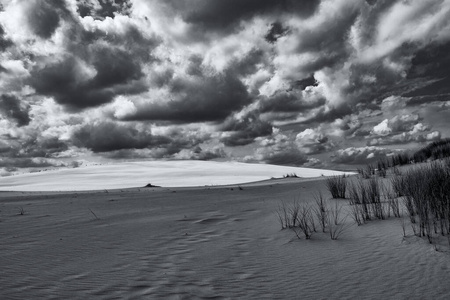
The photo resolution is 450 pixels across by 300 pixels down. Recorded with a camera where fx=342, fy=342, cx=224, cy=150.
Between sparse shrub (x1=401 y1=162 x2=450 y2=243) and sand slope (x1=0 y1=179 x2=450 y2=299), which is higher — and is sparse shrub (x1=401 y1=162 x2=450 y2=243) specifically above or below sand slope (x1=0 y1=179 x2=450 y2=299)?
above

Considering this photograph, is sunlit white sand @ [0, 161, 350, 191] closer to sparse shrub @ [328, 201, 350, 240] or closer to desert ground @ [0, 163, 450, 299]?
desert ground @ [0, 163, 450, 299]

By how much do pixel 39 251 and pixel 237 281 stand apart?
2.67 meters

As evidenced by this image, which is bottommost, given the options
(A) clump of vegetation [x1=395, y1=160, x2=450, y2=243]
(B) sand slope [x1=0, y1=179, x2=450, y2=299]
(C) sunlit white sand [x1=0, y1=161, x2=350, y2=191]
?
(B) sand slope [x1=0, y1=179, x2=450, y2=299]

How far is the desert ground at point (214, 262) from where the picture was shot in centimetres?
281

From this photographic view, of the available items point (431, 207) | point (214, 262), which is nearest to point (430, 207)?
point (431, 207)

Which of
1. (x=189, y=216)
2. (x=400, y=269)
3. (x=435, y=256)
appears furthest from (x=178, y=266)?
(x=189, y=216)

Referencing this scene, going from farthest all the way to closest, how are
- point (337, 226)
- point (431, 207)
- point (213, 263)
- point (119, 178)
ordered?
1. point (119, 178)
2. point (337, 226)
3. point (431, 207)
4. point (213, 263)

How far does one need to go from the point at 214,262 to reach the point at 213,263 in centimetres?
4

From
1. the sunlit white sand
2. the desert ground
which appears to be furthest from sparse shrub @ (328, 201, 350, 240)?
the sunlit white sand

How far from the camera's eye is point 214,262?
3.70 metres

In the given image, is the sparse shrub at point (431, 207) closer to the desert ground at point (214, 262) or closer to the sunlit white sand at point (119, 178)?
the desert ground at point (214, 262)

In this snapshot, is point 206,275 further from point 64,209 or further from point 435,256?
A: point 64,209

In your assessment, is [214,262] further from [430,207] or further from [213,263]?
[430,207]

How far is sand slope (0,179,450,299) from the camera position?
9.21 ft
